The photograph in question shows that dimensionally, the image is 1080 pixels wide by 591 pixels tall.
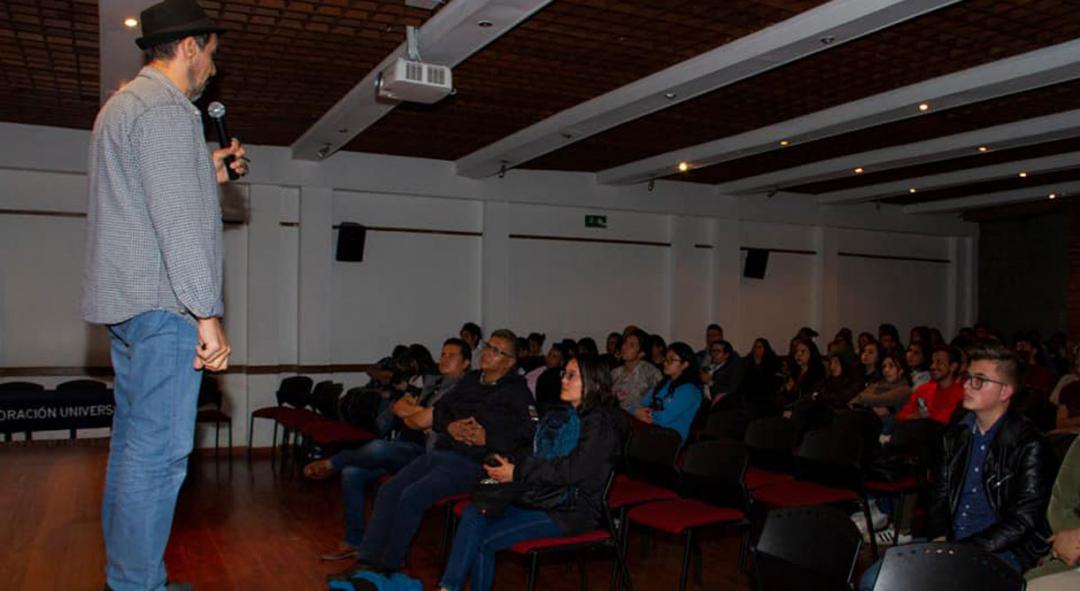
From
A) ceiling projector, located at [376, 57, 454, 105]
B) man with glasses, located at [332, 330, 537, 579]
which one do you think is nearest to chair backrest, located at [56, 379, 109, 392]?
ceiling projector, located at [376, 57, 454, 105]

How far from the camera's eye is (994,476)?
3168mm

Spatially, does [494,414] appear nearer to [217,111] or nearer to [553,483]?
[553,483]

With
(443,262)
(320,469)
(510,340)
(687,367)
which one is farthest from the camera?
(443,262)

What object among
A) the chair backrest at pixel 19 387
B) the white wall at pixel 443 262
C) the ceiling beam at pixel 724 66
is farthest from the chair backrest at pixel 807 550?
the chair backrest at pixel 19 387

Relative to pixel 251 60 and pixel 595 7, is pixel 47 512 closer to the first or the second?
pixel 251 60

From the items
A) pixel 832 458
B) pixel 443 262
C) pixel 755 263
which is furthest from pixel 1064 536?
pixel 755 263

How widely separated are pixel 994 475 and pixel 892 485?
6.53 ft

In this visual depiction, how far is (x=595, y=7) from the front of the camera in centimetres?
516

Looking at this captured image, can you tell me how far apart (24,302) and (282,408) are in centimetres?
278

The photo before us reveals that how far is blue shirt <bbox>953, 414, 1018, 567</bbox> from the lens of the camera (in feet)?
10.5

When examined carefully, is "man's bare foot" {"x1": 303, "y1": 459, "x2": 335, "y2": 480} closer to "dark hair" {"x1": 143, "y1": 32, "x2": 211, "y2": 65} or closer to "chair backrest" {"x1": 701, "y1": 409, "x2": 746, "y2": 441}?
"chair backrest" {"x1": 701, "y1": 409, "x2": 746, "y2": 441}

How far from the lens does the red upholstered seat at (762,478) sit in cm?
500

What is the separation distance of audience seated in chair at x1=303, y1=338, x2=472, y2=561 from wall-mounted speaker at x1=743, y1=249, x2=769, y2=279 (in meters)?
7.98

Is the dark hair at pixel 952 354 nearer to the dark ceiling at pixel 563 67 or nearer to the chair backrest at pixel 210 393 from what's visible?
the dark ceiling at pixel 563 67
